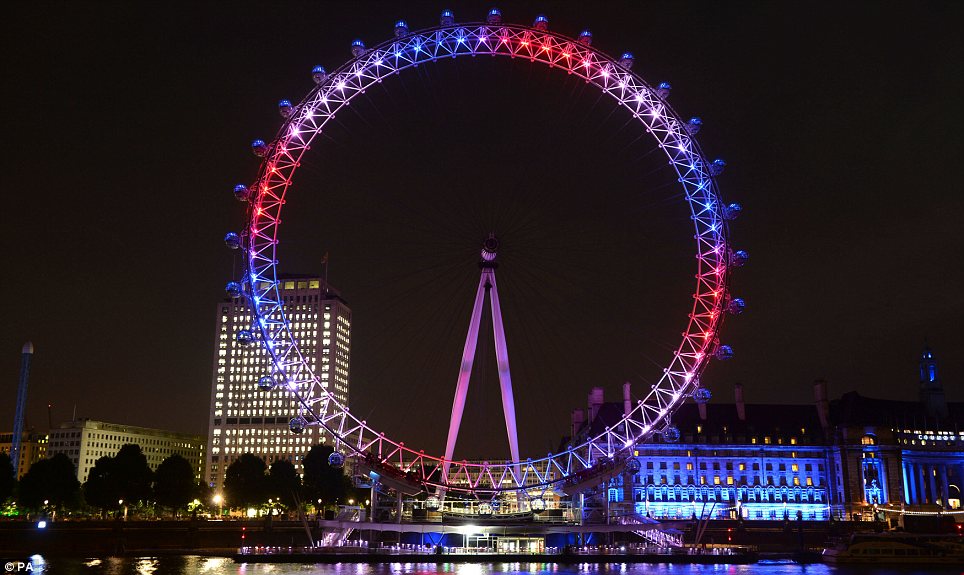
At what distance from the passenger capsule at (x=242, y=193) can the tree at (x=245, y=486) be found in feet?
222

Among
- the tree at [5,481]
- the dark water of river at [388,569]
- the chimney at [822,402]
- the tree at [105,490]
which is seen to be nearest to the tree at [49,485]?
the tree at [105,490]

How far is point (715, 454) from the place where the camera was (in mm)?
131000

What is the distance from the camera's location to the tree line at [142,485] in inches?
4119

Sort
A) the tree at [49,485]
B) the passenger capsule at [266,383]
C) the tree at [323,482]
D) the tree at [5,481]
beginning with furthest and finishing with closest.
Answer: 1. the tree at [323,482]
2. the tree at [49,485]
3. the tree at [5,481]
4. the passenger capsule at [266,383]

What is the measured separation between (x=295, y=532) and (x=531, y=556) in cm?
3766

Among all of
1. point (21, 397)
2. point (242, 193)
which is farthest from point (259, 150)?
point (21, 397)

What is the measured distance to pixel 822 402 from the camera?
13562 cm

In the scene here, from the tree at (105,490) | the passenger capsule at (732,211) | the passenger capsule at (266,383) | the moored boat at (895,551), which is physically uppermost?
the passenger capsule at (732,211)

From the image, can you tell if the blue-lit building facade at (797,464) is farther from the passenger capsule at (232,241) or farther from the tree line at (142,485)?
the passenger capsule at (232,241)

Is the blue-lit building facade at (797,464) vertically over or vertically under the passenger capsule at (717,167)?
under

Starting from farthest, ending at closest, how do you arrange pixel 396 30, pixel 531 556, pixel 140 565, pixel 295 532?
pixel 295 532 → pixel 531 556 → pixel 140 565 → pixel 396 30

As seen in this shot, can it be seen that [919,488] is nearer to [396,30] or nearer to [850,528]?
[850,528]

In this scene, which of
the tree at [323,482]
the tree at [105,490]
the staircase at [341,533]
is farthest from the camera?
the tree at [323,482]

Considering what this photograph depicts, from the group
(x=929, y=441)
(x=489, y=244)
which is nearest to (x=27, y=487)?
(x=489, y=244)
